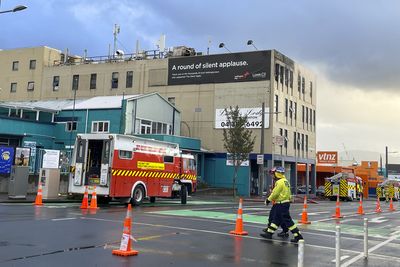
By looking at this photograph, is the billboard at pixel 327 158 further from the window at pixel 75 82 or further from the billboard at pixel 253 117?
the window at pixel 75 82

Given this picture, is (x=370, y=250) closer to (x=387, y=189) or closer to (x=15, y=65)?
(x=387, y=189)

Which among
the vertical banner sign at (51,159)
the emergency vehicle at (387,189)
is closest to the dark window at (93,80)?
the vertical banner sign at (51,159)

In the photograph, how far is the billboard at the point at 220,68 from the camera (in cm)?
4778

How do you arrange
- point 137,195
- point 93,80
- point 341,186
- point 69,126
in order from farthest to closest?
point 93,80 < point 341,186 < point 69,126 < point 137,195

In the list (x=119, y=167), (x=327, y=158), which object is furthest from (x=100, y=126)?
(x=327, y=158)

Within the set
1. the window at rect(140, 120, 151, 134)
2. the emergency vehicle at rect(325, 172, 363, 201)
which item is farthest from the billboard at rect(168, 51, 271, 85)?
the emergency vehicle at rect(325, 172, 363, 201)

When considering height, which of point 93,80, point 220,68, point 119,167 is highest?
point 220,68

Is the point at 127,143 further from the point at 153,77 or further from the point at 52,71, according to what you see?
the point at 52,71

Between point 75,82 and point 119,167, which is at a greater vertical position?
point 75,82

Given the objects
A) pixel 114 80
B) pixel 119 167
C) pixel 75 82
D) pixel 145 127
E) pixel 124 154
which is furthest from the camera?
pixel 75 82

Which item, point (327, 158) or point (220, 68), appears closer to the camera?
point (220, 68)

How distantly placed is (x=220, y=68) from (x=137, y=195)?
29066 millimetres

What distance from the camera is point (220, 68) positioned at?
163 ft

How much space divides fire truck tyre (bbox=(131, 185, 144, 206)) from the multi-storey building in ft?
68.0
